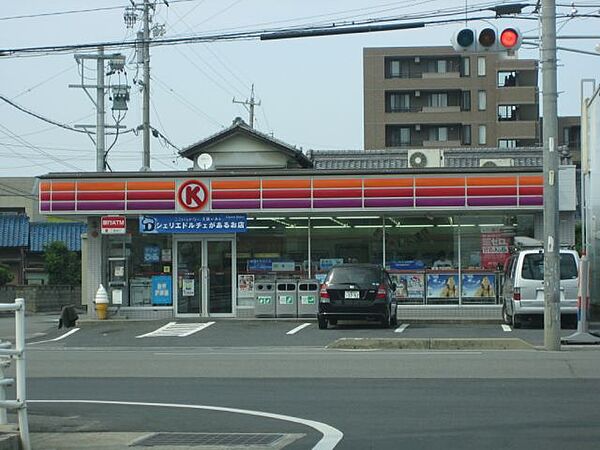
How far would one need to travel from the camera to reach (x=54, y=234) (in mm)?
50094

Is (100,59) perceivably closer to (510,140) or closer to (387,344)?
(387,344)

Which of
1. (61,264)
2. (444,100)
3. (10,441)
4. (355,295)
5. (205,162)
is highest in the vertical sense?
(444,100)

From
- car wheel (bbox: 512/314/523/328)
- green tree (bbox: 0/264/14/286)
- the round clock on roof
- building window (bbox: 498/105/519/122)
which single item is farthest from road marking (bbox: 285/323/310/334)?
building window (bbox: 498/105/519/122)

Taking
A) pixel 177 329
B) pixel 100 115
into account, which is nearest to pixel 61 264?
pixel 100 115

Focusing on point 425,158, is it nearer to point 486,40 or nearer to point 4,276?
point 4,276

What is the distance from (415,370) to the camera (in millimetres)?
15062

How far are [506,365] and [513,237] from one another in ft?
42.7

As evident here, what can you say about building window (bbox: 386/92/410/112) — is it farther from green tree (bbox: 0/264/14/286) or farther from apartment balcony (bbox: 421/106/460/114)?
green tree (bbox: 0/264/14/286)

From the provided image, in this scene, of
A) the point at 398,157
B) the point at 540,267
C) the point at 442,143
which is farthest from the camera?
the point at 442,143

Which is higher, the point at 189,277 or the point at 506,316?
the point at 189,277

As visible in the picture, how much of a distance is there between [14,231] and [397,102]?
30321 millimetres

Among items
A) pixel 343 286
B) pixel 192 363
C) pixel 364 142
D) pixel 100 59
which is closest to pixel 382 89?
pixel 364 142

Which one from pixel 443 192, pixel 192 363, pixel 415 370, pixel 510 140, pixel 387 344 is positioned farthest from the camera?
pixel 510 140

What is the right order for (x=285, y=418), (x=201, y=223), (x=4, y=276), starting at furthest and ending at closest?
1. (x=4, y=276)
2. (x=201, y=223)
3. (x=285, y=418)
